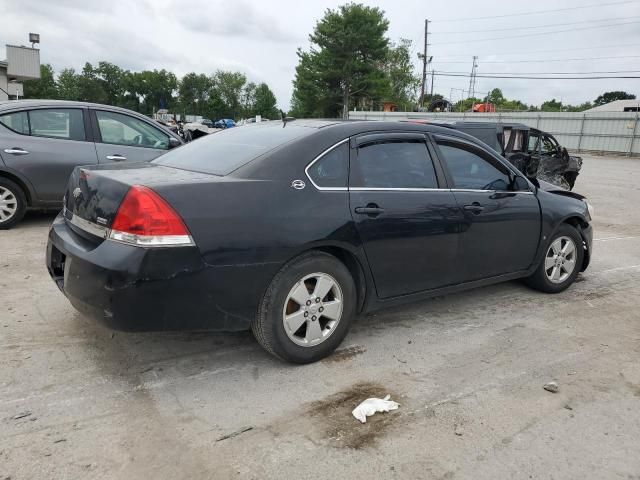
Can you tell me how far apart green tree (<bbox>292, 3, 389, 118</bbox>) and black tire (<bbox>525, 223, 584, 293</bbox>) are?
1843 inches

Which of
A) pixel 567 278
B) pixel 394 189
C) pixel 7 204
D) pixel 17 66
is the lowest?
pixel 567 278

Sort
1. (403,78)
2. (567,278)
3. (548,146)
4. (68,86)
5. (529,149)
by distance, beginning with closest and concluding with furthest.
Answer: (567,278)
(529,149)
(548,146)
(403,78)
(68,86)

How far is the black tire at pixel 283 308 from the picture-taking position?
3.12m

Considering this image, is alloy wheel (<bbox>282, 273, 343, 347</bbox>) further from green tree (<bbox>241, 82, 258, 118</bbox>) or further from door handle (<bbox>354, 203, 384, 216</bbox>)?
green tree (<bbox>241, 82, 258, 118</bbox>)

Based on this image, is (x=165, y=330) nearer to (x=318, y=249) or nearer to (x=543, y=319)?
(x=318, y=249)

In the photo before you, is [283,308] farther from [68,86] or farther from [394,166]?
[68,86]

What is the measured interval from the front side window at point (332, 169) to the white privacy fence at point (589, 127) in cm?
2737

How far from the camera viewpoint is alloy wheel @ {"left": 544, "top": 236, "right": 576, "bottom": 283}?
16.1 ft

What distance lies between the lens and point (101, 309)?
2.84m

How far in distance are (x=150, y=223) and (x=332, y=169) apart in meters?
1.23

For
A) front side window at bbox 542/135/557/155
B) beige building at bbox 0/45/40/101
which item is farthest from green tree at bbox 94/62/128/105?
front side window at bbox 542/135/557/155

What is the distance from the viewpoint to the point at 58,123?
6.73 meters

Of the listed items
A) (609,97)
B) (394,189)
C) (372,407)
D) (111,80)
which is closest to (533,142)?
(394,189)

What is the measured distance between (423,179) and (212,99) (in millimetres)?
112121
